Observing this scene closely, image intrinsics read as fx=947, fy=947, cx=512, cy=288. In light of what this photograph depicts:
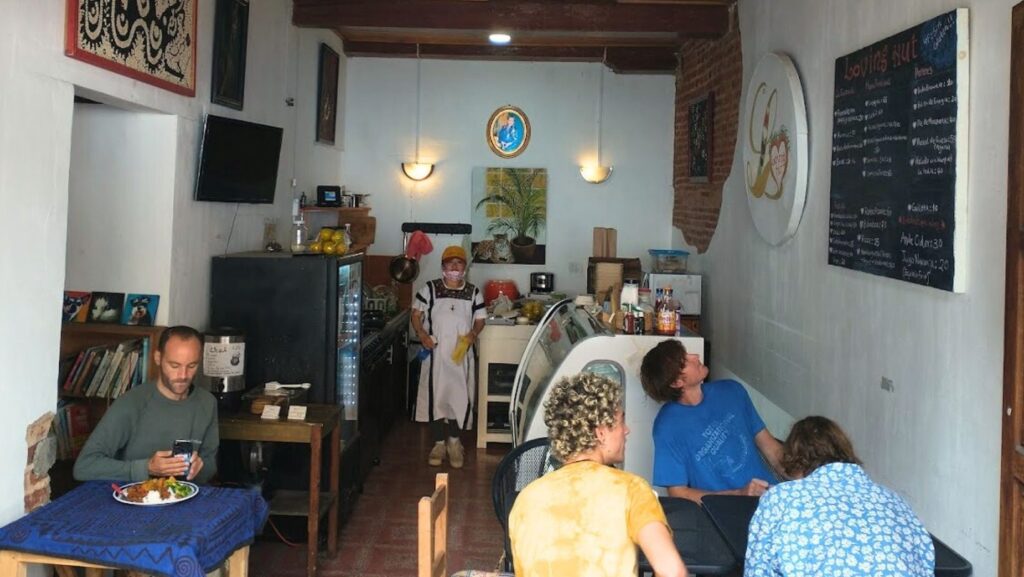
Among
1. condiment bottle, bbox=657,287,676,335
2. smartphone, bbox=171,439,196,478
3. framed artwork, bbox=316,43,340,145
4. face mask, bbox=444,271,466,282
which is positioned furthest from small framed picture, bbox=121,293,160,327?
framed artwork, bbox=316,43,340,145

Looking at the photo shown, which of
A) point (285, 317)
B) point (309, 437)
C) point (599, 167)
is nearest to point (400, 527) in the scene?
point (309, 437)

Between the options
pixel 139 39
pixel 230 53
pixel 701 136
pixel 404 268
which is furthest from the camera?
pixel 404 268

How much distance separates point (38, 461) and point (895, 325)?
3.40m

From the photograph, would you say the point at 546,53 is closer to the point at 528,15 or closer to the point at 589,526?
the point at 528,15

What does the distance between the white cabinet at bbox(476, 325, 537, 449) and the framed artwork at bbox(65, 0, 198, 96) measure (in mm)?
3293

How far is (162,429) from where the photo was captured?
148 inches

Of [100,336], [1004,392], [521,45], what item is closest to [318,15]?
[521,45]

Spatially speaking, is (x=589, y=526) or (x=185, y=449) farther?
(x=185, y=449)

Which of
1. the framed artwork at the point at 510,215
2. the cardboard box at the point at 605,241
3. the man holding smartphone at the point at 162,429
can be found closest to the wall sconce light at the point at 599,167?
the framed artwork at the point at 510,215

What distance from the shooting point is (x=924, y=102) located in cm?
356

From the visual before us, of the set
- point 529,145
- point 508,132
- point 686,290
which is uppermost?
point 508,132

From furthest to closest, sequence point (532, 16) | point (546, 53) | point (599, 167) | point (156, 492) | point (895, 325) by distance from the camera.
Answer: point (599, 167) → point (546, 53) → point (532, 16) → point (895, 325) → point (156, 492)

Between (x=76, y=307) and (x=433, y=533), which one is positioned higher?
(x=76, y=307)

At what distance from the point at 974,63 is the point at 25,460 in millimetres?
3659
